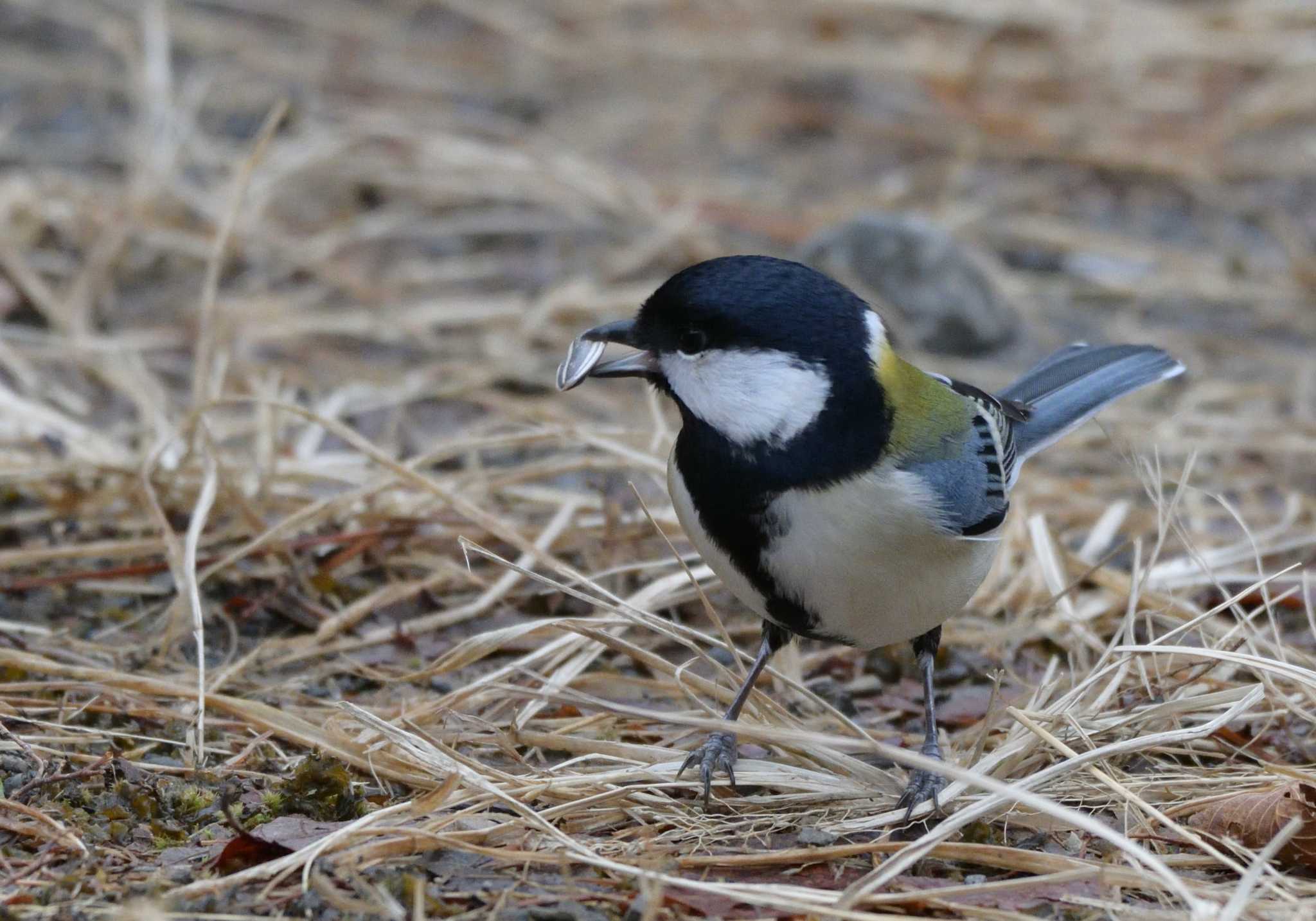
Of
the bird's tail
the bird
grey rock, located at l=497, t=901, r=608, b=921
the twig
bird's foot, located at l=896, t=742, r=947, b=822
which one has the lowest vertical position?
bird's foot, located at l=896, t=742, r=947, b=822

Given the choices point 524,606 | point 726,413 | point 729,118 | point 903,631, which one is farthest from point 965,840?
point 729,118

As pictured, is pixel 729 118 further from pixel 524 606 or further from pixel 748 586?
pixel 748 586

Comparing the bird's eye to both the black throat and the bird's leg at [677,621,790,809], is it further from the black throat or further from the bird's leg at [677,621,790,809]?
the bird's leg at [677,621,790,809]

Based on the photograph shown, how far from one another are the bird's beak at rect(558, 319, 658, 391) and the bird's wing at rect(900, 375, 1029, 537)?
517 mm

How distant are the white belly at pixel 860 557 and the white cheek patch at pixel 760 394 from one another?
5.0 inches

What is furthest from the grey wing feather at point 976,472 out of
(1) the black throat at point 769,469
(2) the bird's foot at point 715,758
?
(2) the bird's foot at point 715,758

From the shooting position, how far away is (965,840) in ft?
8.82

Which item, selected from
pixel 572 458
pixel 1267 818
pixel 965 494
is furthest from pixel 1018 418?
pixel 572 458

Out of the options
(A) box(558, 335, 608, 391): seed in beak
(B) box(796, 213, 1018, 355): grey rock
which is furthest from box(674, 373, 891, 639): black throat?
(B) box(796, 213, 1018, 355): grey rock

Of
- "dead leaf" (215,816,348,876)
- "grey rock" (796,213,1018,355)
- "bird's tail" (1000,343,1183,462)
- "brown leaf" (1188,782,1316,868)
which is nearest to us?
"dead leaf" (215,816,348,876)

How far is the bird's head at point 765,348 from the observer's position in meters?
2.64

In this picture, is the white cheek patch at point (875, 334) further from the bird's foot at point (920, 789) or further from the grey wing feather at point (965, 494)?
the bird's foot at point (920, 789)

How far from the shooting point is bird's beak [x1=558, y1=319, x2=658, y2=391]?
9.20 feet

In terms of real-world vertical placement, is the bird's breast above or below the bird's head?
below
